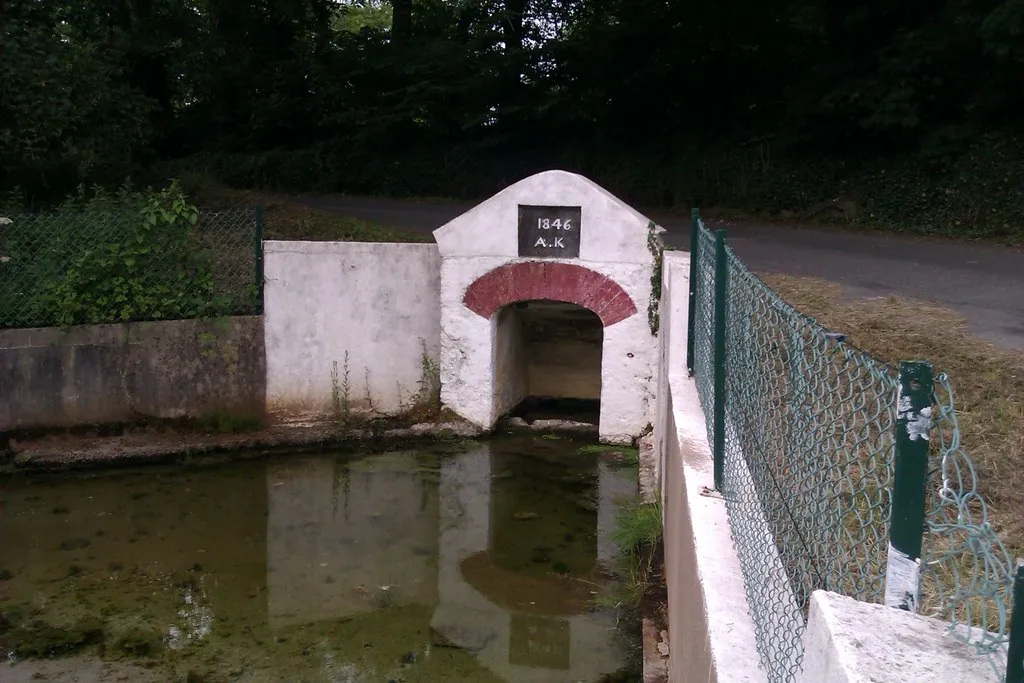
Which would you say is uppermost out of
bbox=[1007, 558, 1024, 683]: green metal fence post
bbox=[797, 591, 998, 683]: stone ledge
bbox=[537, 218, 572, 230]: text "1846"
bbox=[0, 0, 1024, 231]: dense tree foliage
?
bbox=[0, 0, 1024, 231]: dense tree foliage

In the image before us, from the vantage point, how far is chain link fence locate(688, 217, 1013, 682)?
1.78 metres

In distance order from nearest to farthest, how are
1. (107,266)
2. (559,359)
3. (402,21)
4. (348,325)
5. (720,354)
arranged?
(720,354) → (107,266) → (348,325) → (559,359) → (402,21)

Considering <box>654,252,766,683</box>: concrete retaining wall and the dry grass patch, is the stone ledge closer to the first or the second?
<box>654,252,766,683</box>: concrete retaining wall

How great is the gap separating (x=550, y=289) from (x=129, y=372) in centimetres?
426

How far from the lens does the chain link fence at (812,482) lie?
5.85 ft

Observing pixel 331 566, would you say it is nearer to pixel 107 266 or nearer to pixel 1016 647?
pixel 107 266

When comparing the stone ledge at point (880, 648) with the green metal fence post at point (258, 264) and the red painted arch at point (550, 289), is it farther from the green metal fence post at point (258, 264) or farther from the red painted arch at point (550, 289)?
the green metal fence post at point (258, 264)

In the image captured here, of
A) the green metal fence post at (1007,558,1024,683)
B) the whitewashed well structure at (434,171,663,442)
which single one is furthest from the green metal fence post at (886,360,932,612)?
the whitewashed well structure at (434,171,663,442)

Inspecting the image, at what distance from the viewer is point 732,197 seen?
57.7ft

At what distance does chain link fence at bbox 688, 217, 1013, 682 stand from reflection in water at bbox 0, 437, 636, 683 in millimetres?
2573

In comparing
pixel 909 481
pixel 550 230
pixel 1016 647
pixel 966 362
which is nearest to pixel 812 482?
pixel 909 481

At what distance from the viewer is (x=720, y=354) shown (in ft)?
13.8

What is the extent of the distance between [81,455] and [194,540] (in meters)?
2.36

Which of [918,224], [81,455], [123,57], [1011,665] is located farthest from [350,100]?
[1011,665]
